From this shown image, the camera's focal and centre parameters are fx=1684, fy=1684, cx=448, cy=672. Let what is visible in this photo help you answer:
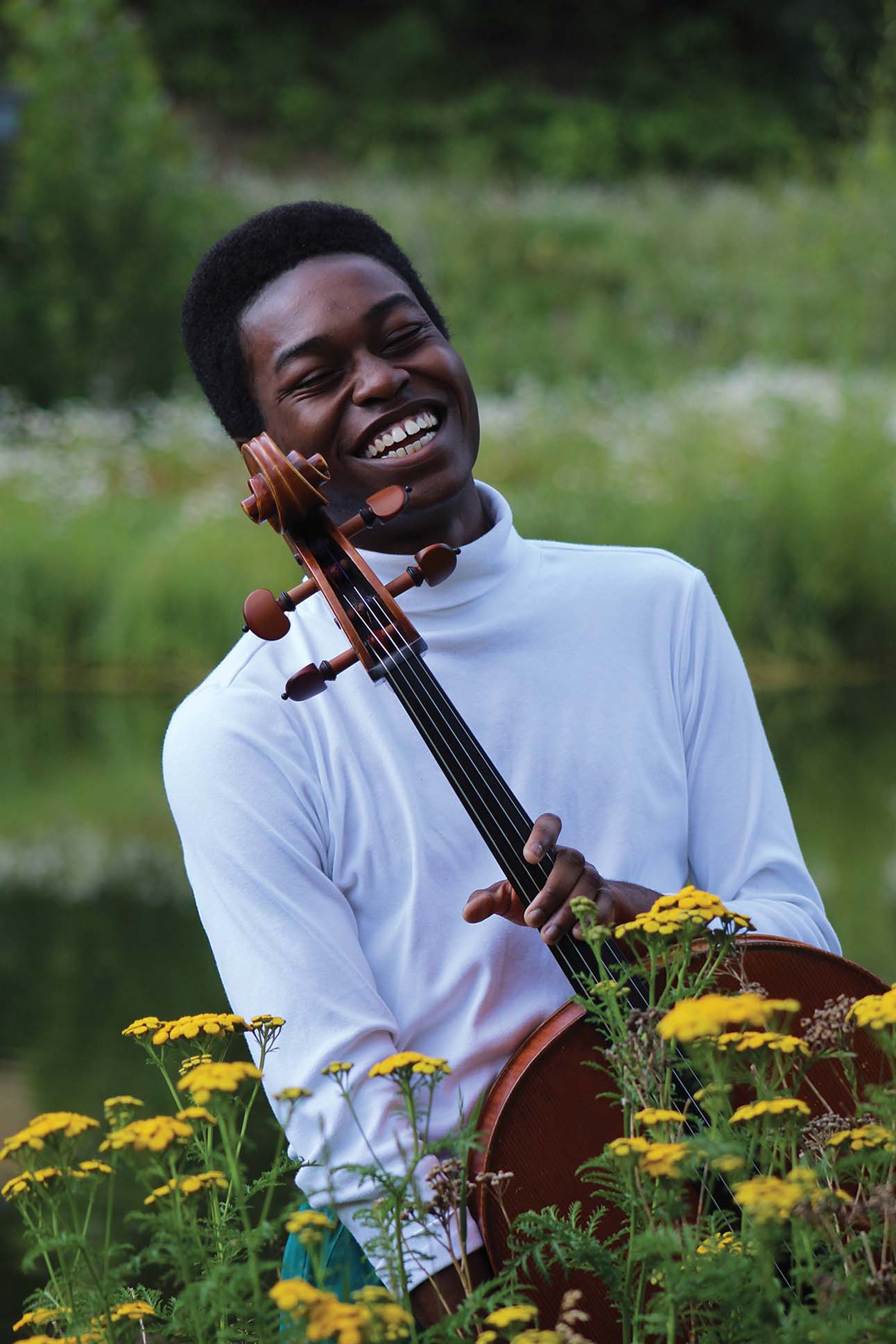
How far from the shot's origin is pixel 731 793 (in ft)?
5.30

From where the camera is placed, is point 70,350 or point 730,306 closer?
point 70,350

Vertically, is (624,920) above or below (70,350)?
below

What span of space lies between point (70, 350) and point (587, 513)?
7286 millimetres

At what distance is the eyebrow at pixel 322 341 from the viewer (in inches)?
61.6

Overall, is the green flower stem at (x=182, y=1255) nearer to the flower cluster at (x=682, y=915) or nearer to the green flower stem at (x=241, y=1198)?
the green flower stem at (x=241, y=1198)

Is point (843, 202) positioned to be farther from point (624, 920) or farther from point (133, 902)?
point (624, 920)

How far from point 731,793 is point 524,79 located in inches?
1118

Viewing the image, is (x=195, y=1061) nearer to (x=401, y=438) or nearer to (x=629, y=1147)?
(x=629, y=1147)

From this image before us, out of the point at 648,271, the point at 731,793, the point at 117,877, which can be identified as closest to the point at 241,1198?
the point at 731,793

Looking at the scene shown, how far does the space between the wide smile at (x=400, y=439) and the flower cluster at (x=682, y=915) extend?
0.63 meters

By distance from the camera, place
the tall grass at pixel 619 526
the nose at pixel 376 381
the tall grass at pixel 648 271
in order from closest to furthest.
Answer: the nose at pixel 376 381 < the tall grass at pixel 619 526 < the tall grass at pixel 648 271

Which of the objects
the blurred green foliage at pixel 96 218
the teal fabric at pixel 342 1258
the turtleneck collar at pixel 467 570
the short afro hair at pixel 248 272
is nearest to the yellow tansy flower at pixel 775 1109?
the teal fabric at pixel 342 1258

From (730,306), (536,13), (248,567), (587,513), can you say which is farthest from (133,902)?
(536,13)

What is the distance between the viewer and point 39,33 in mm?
14188
